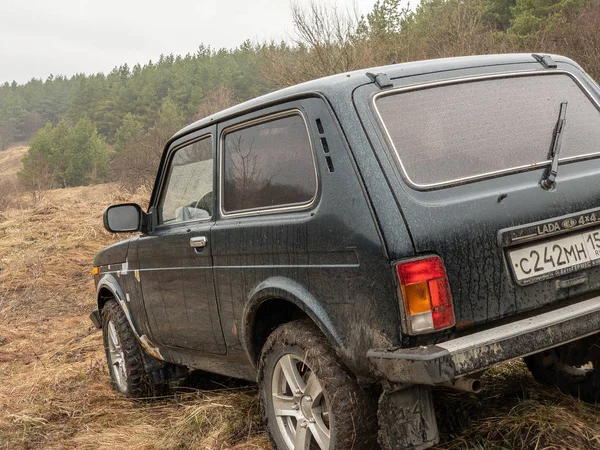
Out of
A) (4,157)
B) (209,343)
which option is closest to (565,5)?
(209,343)

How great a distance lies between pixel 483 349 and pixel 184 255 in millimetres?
1909

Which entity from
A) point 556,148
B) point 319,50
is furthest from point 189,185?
point 319,50

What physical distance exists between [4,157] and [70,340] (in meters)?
84.1

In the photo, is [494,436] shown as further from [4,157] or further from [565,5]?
[4,157]

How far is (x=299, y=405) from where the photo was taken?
9.37ft

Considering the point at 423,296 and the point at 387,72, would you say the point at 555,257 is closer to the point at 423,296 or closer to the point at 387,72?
the point at 423,296

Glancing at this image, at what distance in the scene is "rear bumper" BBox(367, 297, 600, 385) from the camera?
217 cm

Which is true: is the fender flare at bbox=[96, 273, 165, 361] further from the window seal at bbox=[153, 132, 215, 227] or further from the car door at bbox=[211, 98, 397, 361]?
the car door at bbox=[211, 98, 397, 361]

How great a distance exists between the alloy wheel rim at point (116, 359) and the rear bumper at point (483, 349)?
2.95 meters

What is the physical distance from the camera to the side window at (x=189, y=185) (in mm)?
3600

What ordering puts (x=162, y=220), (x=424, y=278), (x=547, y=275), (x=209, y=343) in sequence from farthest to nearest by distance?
1. (x=162, y=220)
2. (x=209, y=343)
3. (x=547, y=275)
4. (x=424, y=278)

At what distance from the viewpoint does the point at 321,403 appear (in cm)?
278

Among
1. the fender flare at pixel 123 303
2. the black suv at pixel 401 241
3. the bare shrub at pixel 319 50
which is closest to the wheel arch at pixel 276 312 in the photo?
the black suv at pixel 401 241

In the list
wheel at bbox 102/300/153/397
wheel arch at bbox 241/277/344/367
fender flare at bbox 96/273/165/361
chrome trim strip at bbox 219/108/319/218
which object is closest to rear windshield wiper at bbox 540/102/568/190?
chrome trim strip at bbox 219/108/319/218
